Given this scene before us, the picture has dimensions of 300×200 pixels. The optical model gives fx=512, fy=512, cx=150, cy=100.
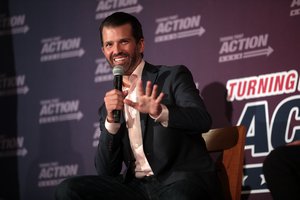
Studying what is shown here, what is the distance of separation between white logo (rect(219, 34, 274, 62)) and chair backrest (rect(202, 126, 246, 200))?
853 millimetres

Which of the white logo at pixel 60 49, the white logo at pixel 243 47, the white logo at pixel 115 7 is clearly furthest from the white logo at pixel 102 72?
the white logo at pixel 243 47

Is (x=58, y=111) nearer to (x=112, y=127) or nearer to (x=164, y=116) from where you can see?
(x=112, y=127)

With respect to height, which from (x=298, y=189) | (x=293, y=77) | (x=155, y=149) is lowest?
(x=298, y=189)

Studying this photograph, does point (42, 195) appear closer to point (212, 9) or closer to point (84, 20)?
point (84, 20)

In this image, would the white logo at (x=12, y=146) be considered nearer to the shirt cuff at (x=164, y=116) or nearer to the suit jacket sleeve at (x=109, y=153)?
the suit jacket sleeve at (x=109, y=153)

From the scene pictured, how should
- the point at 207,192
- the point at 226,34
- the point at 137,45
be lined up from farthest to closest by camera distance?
the point at 226,34 < the point at 137,45 < the point at 207,192

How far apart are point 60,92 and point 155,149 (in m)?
1.94

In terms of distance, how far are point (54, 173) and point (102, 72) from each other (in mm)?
935

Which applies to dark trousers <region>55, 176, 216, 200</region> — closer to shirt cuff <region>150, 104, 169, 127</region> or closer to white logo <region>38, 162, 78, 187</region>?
shirt cuff <region>150, 104, 169, 127</region>

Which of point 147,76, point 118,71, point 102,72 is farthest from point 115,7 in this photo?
Answer: point 118,71

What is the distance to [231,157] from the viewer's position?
114 inches

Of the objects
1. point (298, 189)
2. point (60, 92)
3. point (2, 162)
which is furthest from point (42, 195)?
point (298, 189)

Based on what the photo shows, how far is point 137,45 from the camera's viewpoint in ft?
9.37

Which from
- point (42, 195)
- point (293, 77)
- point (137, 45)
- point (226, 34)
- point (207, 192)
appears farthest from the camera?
point (42, 195)
